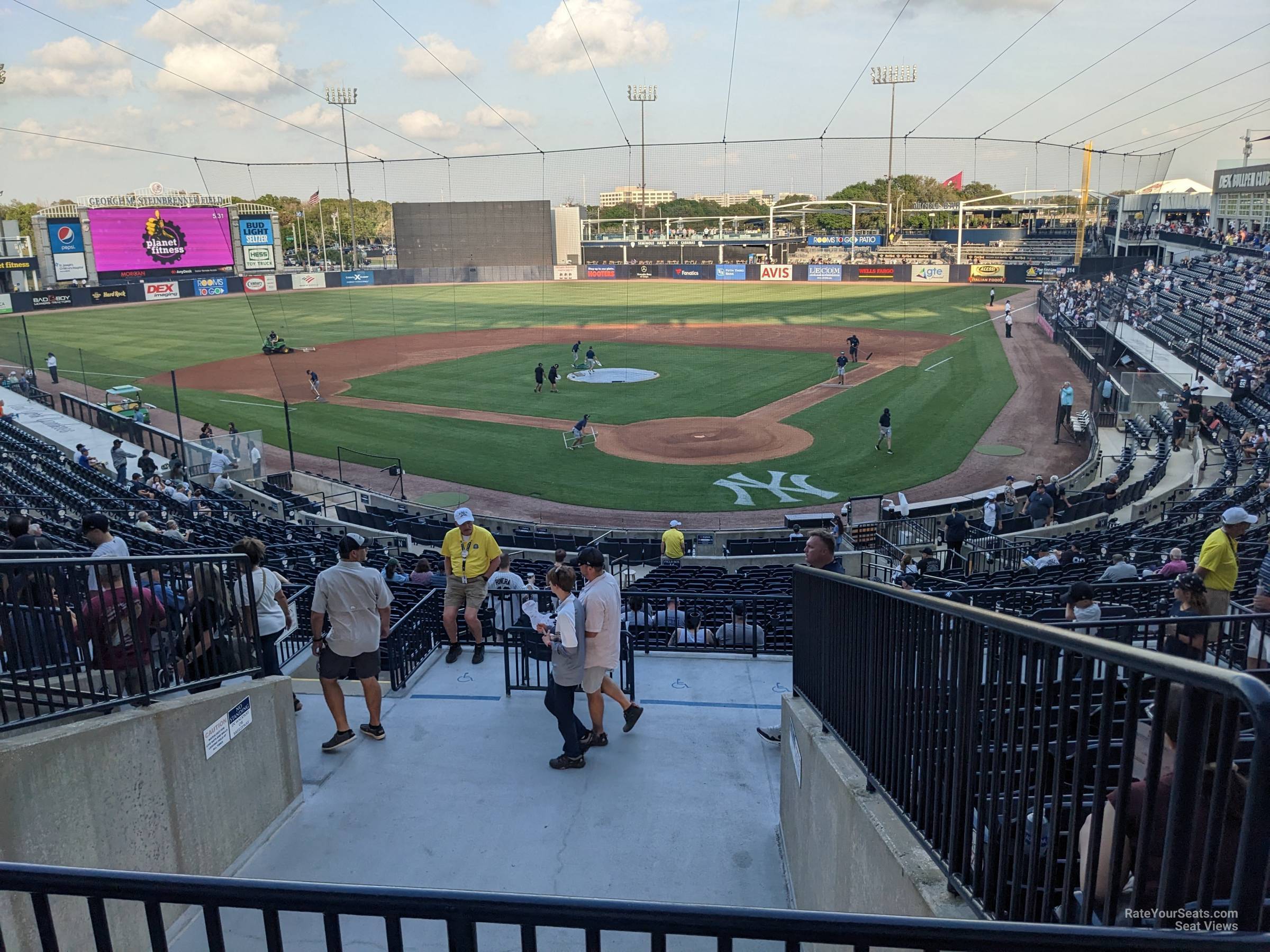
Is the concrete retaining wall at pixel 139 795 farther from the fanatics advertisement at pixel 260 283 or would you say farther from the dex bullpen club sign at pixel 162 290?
the dex bullpen club sign at pixel 162 290

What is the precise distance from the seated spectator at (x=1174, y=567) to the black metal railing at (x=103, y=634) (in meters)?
8.94

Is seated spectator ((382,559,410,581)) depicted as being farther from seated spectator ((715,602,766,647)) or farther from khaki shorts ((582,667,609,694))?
khaki shorts ((582,667,609,694))

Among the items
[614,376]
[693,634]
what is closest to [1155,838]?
[693,634]

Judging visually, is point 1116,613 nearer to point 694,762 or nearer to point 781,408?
point 694,762

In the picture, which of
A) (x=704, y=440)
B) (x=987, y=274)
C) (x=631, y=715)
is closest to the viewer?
(x=631, y=715)

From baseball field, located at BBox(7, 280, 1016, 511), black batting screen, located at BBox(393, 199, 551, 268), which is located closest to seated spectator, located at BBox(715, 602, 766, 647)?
baseball field, located at BBox(7, 280, 1016, 511)

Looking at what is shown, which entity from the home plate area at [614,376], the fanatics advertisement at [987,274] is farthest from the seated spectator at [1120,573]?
the fanatics advertisement at [987,274]

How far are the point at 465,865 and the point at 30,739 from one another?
2.46 meters

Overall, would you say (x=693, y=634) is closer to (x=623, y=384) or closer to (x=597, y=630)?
(x=597, y=630)

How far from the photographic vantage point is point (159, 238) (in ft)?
232

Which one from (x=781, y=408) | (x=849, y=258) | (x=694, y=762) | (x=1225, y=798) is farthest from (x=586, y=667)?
(x=849, y=258)

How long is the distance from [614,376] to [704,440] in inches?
492

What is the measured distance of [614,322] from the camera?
5453 cm

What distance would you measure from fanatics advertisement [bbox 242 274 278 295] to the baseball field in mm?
4264
